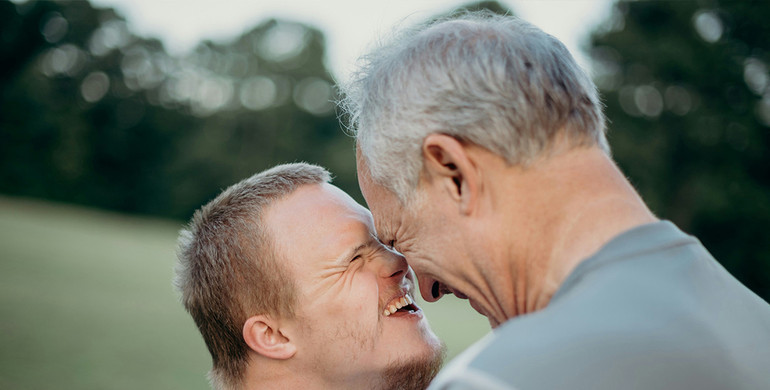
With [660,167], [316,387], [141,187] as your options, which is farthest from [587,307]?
[141,187]

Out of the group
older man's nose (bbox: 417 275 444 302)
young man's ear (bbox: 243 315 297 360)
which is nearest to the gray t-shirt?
older man's nose (bbox: 417 275 444 302)

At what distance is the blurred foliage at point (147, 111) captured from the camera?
43500mm

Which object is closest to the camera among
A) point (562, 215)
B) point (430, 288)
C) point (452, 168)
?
point (562, 215)

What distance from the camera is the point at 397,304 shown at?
3.28 meters

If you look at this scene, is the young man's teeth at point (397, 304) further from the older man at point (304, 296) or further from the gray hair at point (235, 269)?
the gray hair at point (235, 269)

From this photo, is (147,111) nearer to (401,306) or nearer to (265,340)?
(265,340)

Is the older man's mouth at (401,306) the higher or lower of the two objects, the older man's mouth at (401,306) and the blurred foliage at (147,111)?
the lower

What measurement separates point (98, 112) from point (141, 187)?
21.7 ft

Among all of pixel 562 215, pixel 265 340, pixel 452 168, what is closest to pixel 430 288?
pixel 452 168

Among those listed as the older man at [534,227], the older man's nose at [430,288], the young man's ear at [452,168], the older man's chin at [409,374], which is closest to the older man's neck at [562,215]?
the older man at [534,227]

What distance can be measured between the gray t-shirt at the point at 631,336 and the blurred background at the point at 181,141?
1.23m

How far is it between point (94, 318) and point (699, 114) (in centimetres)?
3027

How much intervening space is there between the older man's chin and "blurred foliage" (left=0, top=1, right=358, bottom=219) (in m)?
37.3

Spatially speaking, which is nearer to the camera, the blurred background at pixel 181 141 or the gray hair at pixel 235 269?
the gray hair at pixel 235 269
